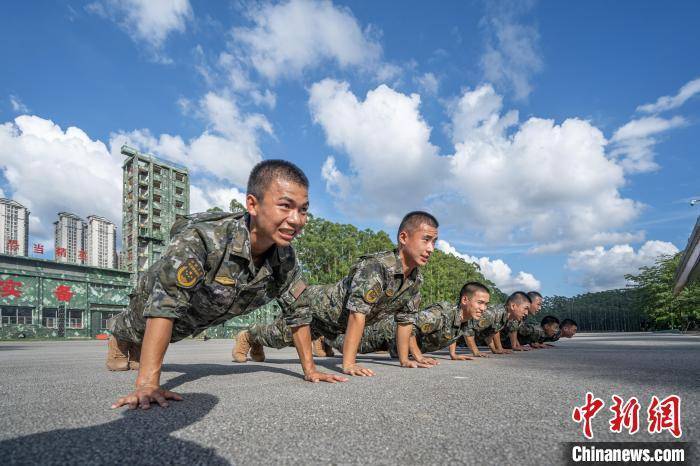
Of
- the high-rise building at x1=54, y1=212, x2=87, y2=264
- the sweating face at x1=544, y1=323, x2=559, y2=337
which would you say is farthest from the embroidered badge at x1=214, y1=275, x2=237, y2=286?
the high-rise building at x1=54, y1=212, x2=87, y2=264

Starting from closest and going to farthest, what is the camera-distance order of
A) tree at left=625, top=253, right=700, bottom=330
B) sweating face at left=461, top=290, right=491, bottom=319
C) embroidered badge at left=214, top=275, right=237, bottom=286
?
1. embroidered badge at left=214, top=275, right=237, bottom=286
2. sweating face at left=461, top=290, right=491, bottom=319
3. tree at left=625, top=253, right=700, bottom=330

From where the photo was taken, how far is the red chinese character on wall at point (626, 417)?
1635 millimetres

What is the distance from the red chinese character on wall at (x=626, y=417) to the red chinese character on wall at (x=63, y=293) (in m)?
33.9

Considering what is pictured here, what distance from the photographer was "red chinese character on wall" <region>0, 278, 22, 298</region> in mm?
26141

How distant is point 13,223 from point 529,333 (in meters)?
49.8

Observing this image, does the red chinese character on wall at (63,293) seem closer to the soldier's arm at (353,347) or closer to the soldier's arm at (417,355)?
the soldier's arm at (417,355)

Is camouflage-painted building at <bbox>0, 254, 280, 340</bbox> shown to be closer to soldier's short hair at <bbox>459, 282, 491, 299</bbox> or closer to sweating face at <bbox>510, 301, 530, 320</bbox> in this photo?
sweating face at <bbox>510, 301, 530, 320</bbox>

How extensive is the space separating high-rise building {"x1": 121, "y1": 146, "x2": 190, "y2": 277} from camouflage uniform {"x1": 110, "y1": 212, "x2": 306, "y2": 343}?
1530 inches

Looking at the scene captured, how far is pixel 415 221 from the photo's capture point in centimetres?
492

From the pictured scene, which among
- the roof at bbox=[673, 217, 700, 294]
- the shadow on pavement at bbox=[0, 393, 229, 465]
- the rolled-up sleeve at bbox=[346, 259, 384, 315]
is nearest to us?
the shadow on pavement at bbox=[0, 393, 229, 465]

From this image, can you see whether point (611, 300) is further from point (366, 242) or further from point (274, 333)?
point (274, 333)

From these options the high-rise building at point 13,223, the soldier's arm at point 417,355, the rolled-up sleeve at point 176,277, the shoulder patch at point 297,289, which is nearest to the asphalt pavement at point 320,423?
the rolled-up sleeve at point 176,277

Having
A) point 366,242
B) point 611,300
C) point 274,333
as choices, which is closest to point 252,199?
point 274,333

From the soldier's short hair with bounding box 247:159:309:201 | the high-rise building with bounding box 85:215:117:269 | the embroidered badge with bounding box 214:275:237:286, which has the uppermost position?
the high-rise building with bounding box 85:215:117:269
